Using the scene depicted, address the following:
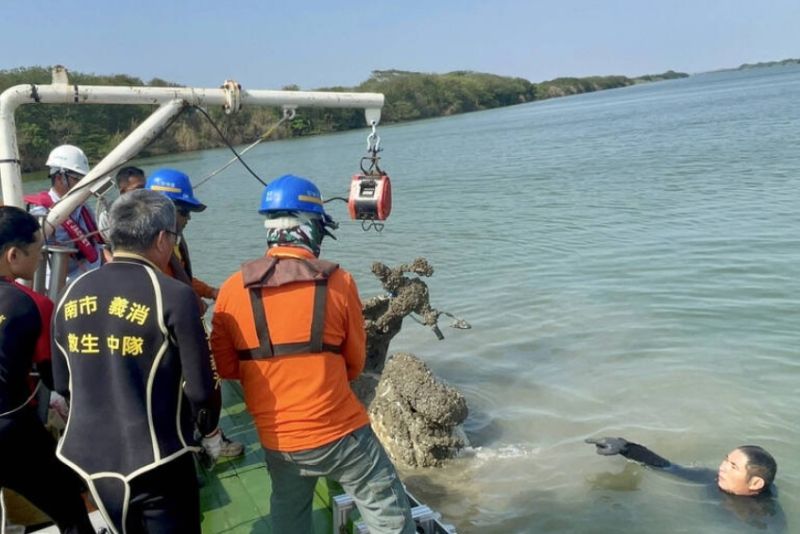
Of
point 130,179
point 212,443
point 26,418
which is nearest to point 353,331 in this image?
point 212,443

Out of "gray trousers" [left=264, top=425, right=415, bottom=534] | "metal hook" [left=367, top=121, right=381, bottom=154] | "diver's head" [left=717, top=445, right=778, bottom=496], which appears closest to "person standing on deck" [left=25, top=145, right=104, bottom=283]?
"metal hook" [left=367, top=121, right=381, bottom=154]

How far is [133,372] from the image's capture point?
2.44 meters

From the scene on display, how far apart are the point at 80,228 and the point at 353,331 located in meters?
3.09

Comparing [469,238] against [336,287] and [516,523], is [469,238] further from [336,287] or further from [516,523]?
[336,287]

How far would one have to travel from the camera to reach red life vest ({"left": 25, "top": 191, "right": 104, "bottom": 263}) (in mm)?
4645

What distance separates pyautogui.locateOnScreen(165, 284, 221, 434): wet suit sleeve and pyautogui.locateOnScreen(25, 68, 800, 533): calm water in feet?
10.2

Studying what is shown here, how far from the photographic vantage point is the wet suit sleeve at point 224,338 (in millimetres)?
2668

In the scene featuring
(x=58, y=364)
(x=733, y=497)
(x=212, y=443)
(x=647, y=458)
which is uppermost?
(x=58, y=364)

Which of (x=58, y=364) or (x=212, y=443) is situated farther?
(x=212, y=443)

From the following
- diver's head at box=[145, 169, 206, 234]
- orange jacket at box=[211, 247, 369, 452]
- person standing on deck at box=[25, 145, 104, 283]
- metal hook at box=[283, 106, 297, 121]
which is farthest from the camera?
person standing on deck at box=[25, 145, 104, 283]

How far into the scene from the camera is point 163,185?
423cm

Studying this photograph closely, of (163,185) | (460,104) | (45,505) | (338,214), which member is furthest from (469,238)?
(460,104)

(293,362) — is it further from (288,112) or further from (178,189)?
(288,112)

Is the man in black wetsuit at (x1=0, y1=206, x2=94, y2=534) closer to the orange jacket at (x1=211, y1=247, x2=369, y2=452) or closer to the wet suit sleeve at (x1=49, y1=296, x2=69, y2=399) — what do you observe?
the wet suit sleeve at (x1=49, y1=296, x2=69, y2=399)
